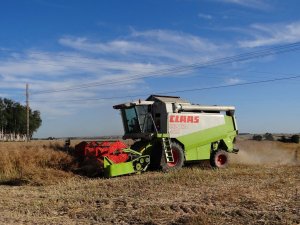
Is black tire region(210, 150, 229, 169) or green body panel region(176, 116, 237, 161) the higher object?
green body panel region(176, 116, 237, 161)

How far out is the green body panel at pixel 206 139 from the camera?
17.8m

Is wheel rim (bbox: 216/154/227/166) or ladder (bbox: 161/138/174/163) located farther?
wheel rim (bbox: 216/154/227/166)

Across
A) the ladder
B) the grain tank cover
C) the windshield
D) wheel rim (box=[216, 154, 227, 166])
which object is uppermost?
the grain tank cover

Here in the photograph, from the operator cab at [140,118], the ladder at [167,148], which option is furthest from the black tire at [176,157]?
the operator cab at [140,118]

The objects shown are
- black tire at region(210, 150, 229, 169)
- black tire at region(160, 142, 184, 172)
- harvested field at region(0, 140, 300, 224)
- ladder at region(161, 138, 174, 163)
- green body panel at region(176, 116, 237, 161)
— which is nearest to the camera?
harvested field at region(0, 140, 300, 224)

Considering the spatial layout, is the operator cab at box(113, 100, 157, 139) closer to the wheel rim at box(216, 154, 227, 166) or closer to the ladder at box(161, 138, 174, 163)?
the ladder at box(161, 138, 174, 163)

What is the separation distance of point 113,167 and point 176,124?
380 centimetres

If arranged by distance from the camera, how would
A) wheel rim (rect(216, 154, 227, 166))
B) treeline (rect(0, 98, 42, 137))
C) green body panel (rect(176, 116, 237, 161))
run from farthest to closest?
treeline (rect(0, 98, 42, 137)) → wheel rim (rect(216, 154, 227, 166)) → green body panel (rect(176, 116, 237, 161))

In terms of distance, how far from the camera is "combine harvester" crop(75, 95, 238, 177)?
15828 millimetres

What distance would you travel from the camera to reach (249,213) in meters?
8.14

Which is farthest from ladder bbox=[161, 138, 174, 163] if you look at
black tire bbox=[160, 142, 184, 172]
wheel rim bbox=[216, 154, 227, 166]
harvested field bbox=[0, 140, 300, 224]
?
wheel rim bbox=[216, 154, 227, 166]

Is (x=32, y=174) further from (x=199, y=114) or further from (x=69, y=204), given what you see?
(x=199, y=114)

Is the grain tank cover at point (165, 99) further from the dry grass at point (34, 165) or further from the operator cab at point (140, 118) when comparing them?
the dry grass at point (34, 165)

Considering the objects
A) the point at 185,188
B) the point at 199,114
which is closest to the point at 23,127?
the point at 199,114
